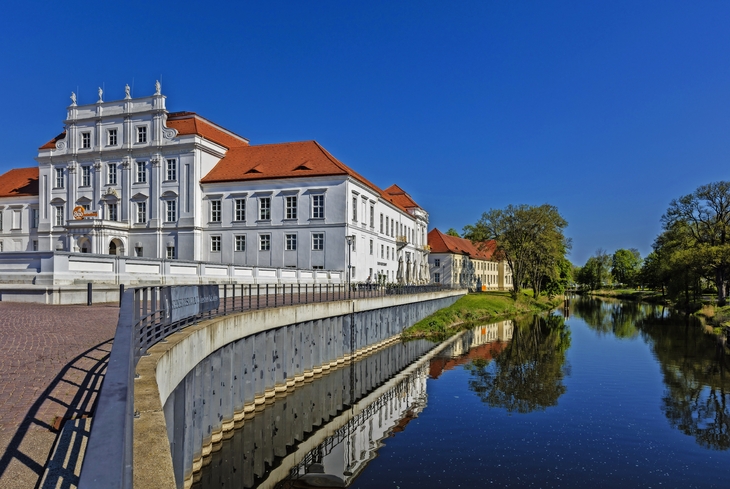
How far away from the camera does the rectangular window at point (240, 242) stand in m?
50.4

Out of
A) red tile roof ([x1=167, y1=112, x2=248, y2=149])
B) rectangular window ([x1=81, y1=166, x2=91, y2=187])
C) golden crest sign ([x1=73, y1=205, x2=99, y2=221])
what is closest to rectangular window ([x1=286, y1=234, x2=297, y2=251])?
red tile roof ([x1=167, y1=112, x2=248, y2=149])

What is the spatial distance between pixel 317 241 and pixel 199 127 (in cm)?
1567

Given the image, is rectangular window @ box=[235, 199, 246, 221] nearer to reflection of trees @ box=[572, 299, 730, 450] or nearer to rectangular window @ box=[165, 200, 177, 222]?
rectangular window @ box=[165, 200, 177, 222]

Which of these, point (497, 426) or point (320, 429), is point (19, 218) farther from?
point (497, 426)

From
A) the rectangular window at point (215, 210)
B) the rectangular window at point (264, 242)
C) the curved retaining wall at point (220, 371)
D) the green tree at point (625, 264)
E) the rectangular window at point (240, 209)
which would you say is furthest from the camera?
the green tree at point (625, 264)

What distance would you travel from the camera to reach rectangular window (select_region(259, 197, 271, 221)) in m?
49.8

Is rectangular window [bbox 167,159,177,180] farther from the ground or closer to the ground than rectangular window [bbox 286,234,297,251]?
farther from the ground

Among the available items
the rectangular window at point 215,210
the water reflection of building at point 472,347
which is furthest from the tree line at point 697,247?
the rectangular window at point 215,210

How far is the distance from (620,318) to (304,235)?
35679 millimetres

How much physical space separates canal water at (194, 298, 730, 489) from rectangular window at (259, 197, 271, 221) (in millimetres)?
20851

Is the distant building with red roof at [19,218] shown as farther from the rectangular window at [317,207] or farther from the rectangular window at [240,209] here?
the rectangular window at [317,207]

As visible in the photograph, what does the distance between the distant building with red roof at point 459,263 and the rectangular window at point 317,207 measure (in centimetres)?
4044

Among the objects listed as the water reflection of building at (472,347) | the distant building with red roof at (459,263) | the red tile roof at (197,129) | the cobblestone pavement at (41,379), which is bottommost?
the water reflection of building at (472,347)

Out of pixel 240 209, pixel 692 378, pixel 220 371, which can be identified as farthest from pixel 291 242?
pixel 220 371
